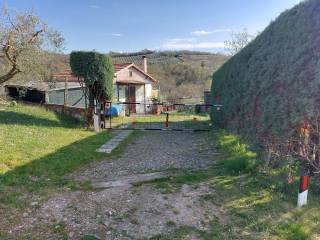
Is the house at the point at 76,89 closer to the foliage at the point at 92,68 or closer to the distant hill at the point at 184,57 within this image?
the foliage at the point at 92,68

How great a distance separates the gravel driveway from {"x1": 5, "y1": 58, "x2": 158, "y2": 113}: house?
5.34 meters

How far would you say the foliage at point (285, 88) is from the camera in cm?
558

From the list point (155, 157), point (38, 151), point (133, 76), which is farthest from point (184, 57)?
point (38, 151)

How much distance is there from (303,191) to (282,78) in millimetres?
2654

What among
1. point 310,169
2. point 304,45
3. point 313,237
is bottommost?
point 313,237

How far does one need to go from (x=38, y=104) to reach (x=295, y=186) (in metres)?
16.3

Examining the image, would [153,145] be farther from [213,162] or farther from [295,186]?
[295,186]

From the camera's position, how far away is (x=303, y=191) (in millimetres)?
5086

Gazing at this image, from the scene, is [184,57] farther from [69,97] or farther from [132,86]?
[69,97]

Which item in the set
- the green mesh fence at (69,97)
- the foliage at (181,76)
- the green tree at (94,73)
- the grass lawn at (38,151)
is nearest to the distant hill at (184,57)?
the foliage at (181,76)

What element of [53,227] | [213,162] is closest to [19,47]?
[213,162]

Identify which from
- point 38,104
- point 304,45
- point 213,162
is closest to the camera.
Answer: point 304,45

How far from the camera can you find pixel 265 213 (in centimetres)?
495

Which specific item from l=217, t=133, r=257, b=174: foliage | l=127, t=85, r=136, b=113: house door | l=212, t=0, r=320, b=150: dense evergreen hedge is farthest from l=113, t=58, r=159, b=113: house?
l=217, t=133, r=257, b=174: foliage
